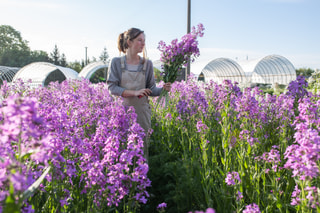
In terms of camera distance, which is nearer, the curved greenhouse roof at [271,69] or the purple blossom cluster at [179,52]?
the purple blossom cluster at [179,52]

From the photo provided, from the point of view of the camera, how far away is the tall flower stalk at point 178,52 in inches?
121

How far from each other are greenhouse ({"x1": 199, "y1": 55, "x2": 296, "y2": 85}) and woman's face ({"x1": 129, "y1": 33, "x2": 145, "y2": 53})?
930 inches

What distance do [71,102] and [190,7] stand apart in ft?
23.2

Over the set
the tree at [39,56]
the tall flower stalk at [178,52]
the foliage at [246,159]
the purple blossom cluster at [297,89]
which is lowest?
the foliage at [246,159]

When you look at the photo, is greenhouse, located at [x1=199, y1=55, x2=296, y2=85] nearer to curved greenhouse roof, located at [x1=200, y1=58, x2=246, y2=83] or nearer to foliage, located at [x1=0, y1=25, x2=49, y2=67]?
curved greenhouse roof, located at [x1=200, y1=58, x2=246, y2=83]

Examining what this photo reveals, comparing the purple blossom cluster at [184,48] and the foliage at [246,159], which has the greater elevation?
the purple blossom cluster at [184,48]

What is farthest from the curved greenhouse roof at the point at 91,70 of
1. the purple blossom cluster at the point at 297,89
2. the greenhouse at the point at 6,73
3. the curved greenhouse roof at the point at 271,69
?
the purple blossom cluster at the point at 297,89

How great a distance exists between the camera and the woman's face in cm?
321

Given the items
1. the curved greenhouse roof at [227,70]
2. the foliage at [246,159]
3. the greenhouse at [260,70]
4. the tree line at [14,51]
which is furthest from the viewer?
the tree line at [14,51]

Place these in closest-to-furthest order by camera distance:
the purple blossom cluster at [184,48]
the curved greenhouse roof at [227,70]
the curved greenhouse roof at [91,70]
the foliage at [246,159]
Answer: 1. the foliage at [246,159]
2. the purple blossom cluster at [184,48]
3. the curved greenhouse roof at [227,70]
4. the curved greenhouse roof at [91,70]

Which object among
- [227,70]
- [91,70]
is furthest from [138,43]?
[91,70]

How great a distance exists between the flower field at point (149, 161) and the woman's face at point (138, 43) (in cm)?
79

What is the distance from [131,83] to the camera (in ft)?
10.9

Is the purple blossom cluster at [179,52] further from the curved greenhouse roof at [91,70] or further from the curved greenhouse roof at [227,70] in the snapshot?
the curved greenhouse roof at [91,70]
